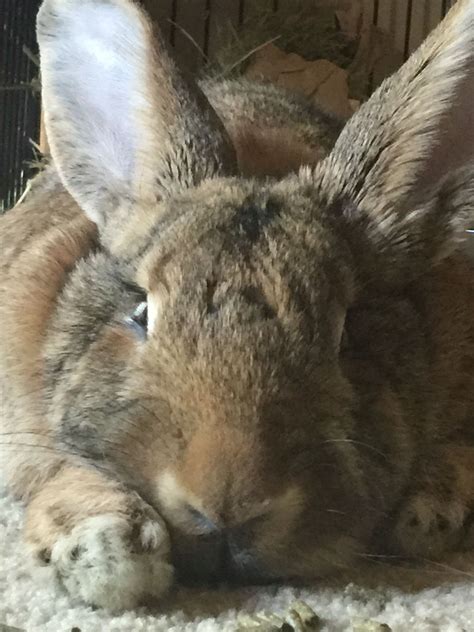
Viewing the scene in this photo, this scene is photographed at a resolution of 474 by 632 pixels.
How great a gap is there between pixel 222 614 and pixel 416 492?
0.36 meters

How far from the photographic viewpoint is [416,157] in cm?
144

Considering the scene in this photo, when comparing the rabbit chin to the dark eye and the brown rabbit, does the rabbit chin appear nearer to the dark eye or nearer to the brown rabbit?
the brown rabbit

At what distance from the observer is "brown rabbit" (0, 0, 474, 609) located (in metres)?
1.17

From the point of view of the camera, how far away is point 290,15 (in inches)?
137

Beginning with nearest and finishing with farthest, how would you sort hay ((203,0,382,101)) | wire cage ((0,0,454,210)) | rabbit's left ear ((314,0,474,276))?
rabbit's left ear ((314,0,474,276)), wire cage ((0,0,454,210)), hay ((203,0,382,101))

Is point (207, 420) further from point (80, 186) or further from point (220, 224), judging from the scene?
point (80, 186)

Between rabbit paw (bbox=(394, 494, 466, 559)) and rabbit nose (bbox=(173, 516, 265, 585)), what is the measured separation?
0.26m

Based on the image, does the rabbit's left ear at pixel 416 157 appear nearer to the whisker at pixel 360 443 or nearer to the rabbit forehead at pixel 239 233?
the rabbit forehead at pixel 239 233

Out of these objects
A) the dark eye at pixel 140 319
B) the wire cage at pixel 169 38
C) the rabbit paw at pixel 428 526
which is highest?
the wire cage at pixel 169 38

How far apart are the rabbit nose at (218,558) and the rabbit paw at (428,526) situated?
0.26 metres

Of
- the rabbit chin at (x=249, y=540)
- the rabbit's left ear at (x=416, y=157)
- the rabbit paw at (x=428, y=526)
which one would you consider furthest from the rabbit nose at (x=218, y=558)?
the rabbit's left ear at (x=416, y=157)

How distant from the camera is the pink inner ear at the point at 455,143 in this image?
1470 mm

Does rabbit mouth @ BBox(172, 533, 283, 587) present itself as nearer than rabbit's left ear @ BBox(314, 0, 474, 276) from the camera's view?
Yes

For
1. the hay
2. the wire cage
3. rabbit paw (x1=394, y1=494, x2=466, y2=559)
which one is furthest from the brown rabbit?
the hay
